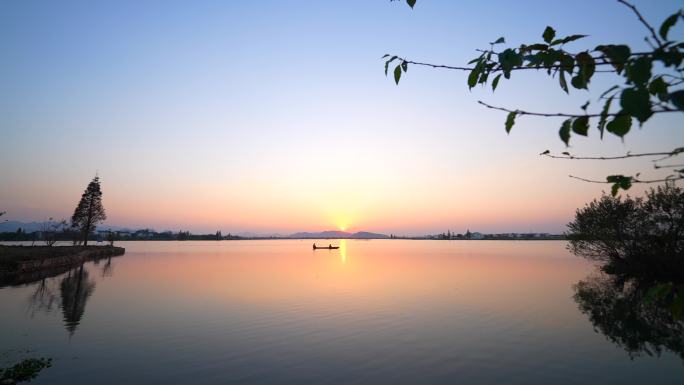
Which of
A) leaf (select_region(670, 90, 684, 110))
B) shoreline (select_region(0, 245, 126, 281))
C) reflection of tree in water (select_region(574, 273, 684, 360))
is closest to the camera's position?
leaf (select_region(670, 90, 684, 110))

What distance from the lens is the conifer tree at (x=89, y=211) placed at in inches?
3467

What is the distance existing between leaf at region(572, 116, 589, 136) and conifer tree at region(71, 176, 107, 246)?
104494 mm

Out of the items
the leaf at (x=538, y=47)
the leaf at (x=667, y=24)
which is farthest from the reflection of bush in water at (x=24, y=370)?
the leaf at (x=667, y=24)

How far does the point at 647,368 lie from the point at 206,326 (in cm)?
1923

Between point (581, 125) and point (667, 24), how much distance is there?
0.60 m

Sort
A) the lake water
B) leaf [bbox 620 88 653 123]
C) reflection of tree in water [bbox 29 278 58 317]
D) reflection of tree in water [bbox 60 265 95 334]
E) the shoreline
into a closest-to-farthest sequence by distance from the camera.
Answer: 1. leaf [bbox 620 88 653 123]
2. the lake water
3. reflection of tree in water [bbox 60 265 95 334]
4. reflection of tree in water [bbox 29 278 58 317]
5. the shoreline

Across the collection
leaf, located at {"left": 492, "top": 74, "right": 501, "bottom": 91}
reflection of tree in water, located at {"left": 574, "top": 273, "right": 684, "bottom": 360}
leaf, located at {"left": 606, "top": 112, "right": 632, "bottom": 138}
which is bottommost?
reflection of tree in water, located at {"left": 574, "top": 273, "right": 684, "bottom": 360}

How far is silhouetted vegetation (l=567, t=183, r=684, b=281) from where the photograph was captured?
32125 millimetres

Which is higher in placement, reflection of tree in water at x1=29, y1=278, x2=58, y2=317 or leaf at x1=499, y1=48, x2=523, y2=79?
leaf at x1=499, y1=48, x2=523, y2=79

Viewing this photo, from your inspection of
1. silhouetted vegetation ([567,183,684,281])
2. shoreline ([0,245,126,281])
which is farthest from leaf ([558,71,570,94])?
shoreline ([0,245,126,281])

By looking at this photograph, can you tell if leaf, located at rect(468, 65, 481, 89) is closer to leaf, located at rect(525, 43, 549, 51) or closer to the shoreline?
leaf, located at rect(525, 43, 549, 51)

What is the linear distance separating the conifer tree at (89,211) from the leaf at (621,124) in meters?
105

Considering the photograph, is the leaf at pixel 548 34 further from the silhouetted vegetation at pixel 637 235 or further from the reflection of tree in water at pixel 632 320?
the silhouetted vegetation at pixel 637 235

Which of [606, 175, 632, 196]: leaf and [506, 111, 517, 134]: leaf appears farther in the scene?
[606, 175, 632, 196]: leaf
